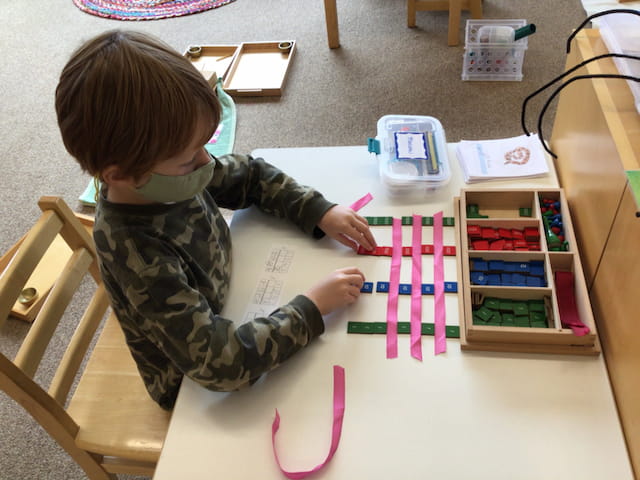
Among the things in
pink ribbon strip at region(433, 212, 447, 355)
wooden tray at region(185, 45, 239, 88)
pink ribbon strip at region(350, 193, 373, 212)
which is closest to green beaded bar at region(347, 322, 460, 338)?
pink ribbon strip at region(433, 212, 447, 355)

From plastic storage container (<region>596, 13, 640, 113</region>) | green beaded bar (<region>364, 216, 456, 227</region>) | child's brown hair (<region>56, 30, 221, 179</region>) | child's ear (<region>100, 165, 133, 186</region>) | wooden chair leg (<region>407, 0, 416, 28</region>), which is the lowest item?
wooden chair leg (<region>407, 0, 416, 28</region>)

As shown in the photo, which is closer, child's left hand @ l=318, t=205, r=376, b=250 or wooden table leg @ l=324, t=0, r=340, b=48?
child's left hand @ l=318, t=205, r=376, b=250

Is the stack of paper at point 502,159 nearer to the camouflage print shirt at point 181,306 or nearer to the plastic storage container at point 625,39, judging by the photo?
the plastic storage container at point 625,39

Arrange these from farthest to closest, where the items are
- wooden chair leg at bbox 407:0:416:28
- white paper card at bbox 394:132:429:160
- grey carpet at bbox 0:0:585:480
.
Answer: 1. wooden chair leg at bbox 407:0:416:28
2. grey carpet at bbox 0:0:585:480
3. white paper card at bbox 394:132:429:160

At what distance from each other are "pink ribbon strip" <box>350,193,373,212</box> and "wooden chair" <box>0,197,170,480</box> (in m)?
0.50

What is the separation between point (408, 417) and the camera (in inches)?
27.1

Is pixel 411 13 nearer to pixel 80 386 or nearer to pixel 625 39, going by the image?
pixel 625 39

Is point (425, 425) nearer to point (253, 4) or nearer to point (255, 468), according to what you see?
point (255, 468)

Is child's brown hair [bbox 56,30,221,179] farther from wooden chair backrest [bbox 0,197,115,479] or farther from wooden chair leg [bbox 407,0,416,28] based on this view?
wooden chair leg [bbox 407,0,416,28]

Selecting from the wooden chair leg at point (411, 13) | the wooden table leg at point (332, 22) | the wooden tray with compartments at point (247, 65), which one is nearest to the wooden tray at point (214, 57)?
the wooden tray with compartments at point (247, 65)

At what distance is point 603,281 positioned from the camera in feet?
2.42

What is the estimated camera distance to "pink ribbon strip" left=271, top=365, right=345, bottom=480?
651 millimetres

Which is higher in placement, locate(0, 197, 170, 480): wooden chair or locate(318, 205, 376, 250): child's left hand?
locate(318, 205, 376, 250): child's left hand

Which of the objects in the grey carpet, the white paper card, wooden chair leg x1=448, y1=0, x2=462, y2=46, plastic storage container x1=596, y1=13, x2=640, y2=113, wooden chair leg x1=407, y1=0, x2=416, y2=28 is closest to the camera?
plastic storage container x1=596, y1=13, x2=640, y2=113
